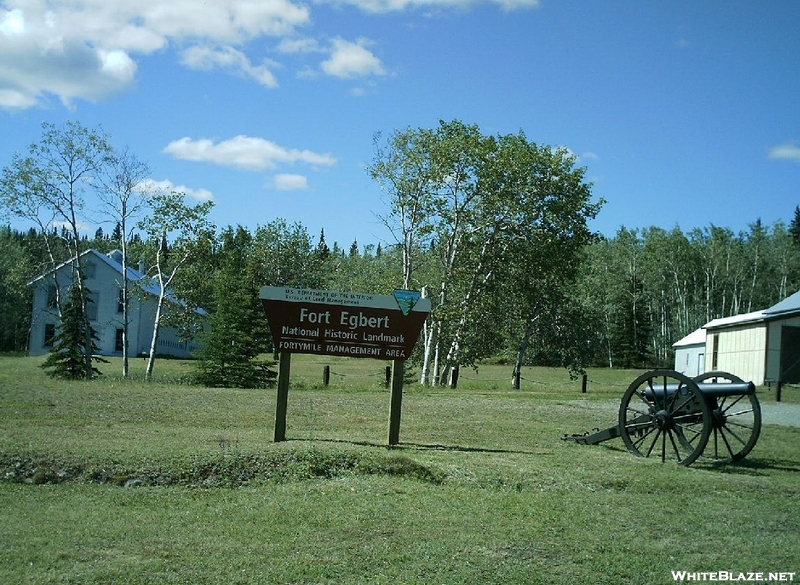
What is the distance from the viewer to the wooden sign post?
13031 mm

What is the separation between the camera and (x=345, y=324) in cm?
1316

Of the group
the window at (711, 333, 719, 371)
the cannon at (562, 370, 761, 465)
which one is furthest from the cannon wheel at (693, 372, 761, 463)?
the window at (711, 333, 719, 371)

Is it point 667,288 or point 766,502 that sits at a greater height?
point 667,288

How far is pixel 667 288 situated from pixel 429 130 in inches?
1793

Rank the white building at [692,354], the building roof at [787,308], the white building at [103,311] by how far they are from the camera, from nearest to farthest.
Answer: the building roof at [787,308] → the white building at [692,354] → the white building at [103,311]

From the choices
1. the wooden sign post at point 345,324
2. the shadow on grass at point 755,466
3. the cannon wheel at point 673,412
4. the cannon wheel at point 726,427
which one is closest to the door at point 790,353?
the cannon wheel at point 726,427

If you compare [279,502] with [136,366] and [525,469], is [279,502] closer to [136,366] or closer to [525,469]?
[525,469]

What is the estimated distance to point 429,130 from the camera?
3741 cm

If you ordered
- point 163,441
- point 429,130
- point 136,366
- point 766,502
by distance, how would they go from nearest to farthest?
point 766,502, point 163,441, point 429,130, point 136,366

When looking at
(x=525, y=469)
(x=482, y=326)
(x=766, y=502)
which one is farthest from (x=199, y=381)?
(x=766, y=502)

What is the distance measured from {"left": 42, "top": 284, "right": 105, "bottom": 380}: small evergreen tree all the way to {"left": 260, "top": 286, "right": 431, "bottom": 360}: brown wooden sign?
2269cm

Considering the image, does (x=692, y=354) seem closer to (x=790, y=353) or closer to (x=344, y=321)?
(x=790, y=353)

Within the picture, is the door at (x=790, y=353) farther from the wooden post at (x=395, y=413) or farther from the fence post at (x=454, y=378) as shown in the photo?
the wooden post at (x=395, y=413)

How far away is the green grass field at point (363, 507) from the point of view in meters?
7.00
